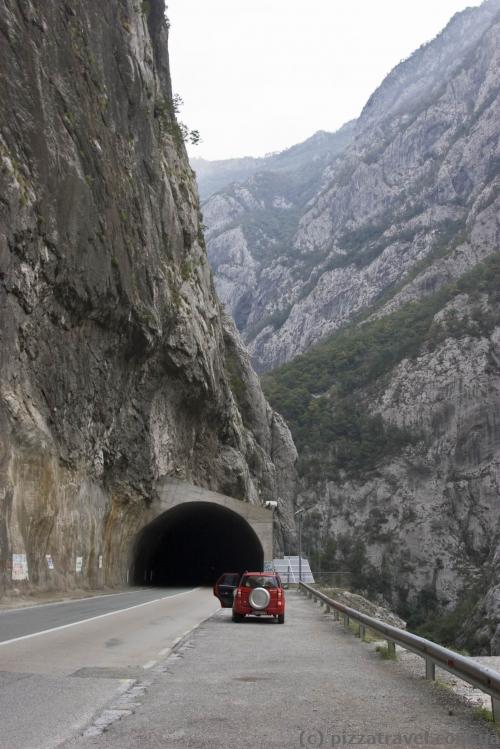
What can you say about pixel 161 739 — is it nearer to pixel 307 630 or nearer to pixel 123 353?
pixel 307 630

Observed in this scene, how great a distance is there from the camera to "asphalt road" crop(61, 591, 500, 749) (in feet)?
20.9

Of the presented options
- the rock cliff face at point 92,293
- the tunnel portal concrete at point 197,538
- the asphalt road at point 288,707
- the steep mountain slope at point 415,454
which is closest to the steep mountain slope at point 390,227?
the steep mountain slope at point 415,454

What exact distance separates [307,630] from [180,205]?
41970 millimetres

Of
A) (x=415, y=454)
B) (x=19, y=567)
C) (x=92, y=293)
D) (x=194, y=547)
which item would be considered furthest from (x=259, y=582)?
(x=415, y=454)

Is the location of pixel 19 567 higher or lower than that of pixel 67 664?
higher

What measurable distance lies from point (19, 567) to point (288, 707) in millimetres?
22175

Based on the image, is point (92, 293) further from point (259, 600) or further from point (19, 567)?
point (259, 600)

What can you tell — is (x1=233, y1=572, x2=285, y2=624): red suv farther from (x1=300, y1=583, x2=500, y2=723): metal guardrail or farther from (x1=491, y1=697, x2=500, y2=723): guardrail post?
(x1=491, y1=697, x2=500, y2=723): guardrail post

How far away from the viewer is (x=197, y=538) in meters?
71.0

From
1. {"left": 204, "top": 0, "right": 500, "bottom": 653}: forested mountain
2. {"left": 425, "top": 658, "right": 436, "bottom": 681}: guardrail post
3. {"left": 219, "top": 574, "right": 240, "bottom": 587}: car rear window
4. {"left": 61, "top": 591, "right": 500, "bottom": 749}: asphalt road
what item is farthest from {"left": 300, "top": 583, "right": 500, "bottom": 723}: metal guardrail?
{"left": 204, "top": 0, "right": 500, "bottom": 653}: forested mountain

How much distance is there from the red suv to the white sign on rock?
10.1 metres

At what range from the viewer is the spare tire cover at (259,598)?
20891mm

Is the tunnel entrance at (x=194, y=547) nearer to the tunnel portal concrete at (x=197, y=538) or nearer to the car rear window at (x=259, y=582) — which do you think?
the tunnel portal concrete at (x=197, y=538)

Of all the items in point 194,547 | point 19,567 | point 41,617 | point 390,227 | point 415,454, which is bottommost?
point 41,617
